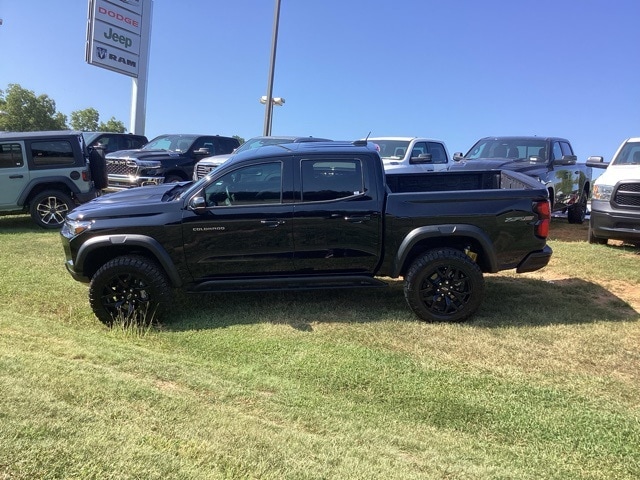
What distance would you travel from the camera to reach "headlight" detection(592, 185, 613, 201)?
8.16m

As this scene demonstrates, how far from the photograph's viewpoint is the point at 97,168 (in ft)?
33.8

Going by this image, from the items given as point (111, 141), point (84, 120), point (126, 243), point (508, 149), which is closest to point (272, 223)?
point (126, 243)

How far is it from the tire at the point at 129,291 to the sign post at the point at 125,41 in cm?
1816

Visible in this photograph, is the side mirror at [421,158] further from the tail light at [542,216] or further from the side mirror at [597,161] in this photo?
the tail light at [542,216]

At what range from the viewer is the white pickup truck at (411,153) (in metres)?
10.3

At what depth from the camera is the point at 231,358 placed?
13.6 feet

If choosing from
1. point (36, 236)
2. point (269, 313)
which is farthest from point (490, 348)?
point (36, 236)

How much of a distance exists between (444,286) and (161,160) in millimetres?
8926

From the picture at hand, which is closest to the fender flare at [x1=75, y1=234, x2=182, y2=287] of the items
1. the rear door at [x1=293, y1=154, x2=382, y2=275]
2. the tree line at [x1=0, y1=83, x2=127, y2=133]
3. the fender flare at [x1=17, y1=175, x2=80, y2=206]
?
the rear door at [x1=293, y1=154, x2=382, y2=275]

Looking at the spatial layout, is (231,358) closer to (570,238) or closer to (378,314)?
(378,314)

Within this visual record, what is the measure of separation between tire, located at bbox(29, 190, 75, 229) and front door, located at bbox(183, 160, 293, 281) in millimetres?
6317

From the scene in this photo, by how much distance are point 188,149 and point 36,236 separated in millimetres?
4790

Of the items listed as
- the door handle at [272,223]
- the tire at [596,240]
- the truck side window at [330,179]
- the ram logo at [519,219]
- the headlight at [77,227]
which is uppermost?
the truck side window at [330,179]

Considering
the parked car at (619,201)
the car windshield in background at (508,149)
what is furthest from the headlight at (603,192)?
the car windshield in background at (508,149)
